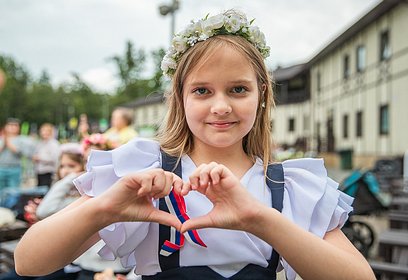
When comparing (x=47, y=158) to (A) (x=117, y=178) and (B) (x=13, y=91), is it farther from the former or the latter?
(B) (x=13, y=91)

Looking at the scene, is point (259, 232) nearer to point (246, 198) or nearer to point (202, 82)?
point (246, 198)

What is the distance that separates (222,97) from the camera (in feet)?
4.30

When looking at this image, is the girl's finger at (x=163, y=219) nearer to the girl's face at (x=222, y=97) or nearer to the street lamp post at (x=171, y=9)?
the girl's face at (x=222, y=97)

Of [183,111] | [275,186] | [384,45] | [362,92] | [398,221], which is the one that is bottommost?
[398,221]

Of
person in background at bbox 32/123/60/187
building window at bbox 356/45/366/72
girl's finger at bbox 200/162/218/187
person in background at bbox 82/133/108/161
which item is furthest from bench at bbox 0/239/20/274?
building window at bbox 356/45/366/72

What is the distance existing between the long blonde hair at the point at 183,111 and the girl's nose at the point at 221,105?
0.12 m

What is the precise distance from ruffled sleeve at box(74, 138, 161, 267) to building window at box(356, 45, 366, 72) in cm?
2055

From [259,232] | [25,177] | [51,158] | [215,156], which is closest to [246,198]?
[259,232]

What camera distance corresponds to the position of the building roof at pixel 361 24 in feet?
55.9

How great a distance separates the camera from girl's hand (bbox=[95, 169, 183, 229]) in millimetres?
1103

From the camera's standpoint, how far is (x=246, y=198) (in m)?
1.14

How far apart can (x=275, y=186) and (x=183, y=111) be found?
0.37 m

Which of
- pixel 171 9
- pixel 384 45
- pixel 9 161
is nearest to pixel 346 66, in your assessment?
pixel 384 45

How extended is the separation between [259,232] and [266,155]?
1.22 feet
